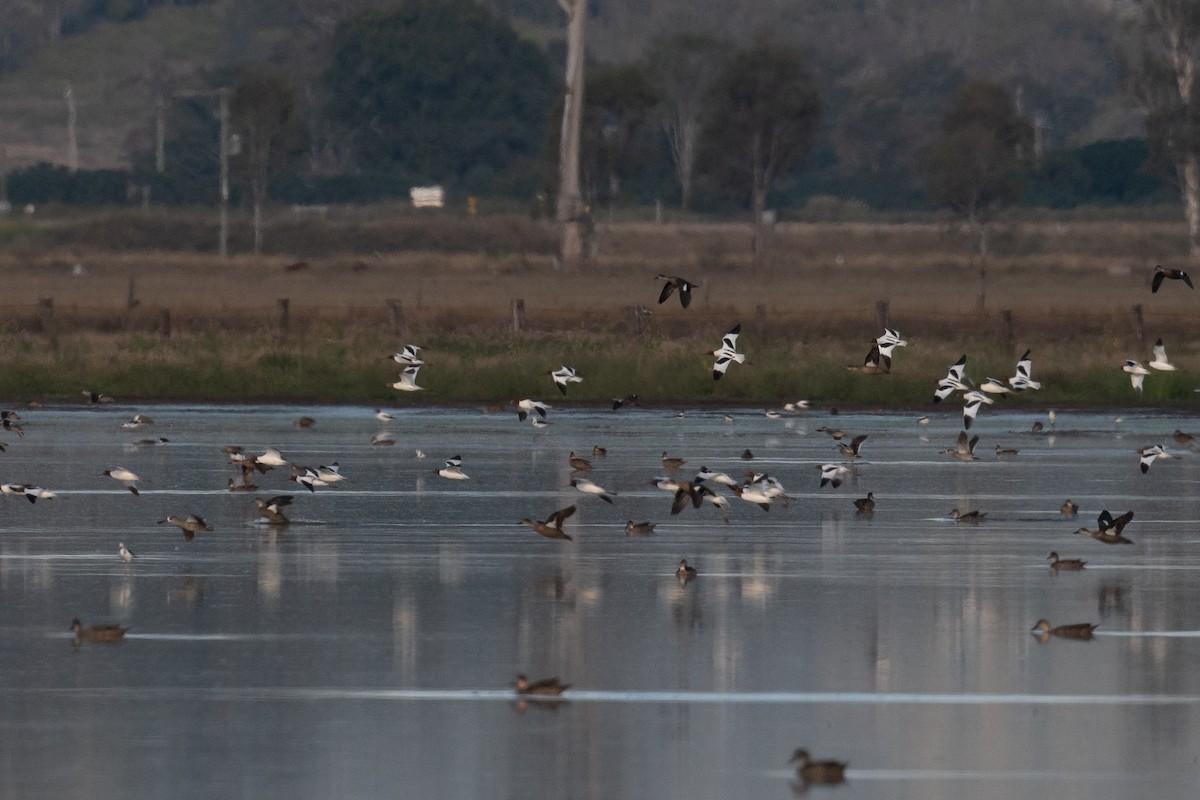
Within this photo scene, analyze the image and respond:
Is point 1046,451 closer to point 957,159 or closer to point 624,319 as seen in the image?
point 624,319

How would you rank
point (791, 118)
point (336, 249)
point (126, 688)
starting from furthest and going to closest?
point (791, 118)
point (336, 249)
point (126, 688)

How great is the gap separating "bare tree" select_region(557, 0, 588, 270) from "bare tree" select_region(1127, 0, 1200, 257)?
2639 cm

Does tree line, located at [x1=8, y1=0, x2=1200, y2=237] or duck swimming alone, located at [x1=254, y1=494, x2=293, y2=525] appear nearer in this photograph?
duck swimming alone, located at [x1=254, y1=494, x2=293, y2=525]

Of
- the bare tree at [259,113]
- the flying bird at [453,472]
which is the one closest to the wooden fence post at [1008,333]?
the flying bird at [453,472]

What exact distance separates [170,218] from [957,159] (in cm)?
3094

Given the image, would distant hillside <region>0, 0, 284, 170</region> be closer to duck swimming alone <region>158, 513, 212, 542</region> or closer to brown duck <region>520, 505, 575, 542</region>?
duck swimming alone <region>158, 513, 212, 542</region>

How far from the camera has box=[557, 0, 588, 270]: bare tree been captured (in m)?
57.5

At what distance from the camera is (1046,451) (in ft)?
73.0

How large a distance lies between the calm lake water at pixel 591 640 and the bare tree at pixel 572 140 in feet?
127

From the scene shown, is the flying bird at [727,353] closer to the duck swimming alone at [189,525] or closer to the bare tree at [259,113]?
the duck swimming alone at [189,525]

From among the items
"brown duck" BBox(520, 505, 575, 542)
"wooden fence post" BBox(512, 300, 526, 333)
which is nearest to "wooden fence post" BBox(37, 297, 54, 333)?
"wooden fence post" BBox(512, 300, 526, 333)

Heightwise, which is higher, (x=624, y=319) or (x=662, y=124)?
(x=662, y=124)

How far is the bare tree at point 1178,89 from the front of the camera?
8025 cm

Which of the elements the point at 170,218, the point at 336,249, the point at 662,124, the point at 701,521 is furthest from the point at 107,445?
the point at 662,124
